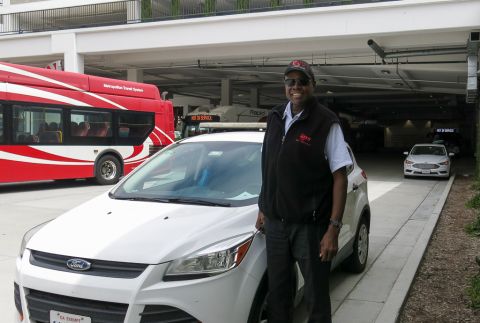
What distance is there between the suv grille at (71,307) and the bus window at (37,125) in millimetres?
10653

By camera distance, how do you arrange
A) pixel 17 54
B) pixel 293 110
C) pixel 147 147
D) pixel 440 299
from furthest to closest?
pixel 17 54 < pixel 147 147 < pixel 440 299 < pixel 293 110

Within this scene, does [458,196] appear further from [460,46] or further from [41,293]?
[41,293]

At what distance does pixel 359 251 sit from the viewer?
18.9ft

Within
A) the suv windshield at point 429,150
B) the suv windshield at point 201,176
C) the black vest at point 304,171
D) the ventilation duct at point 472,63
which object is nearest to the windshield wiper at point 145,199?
the suv windshield at point 201,176

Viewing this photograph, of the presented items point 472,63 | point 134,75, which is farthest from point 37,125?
point 134,75

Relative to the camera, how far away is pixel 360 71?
2438 cm

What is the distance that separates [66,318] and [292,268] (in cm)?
144

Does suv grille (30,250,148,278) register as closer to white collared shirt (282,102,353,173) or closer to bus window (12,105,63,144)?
white collared shirt (282,102,353,173)

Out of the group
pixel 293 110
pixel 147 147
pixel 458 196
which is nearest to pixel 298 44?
pixel 147 147

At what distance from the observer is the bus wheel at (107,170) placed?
49.8ft

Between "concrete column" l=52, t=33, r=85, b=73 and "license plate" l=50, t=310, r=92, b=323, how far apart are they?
2112 centimetres

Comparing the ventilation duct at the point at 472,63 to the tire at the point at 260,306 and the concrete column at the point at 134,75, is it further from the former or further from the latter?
the concrete column at the point at 134,75

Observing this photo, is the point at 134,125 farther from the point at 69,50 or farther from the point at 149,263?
the point at 149,263

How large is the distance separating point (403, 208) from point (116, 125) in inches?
352
